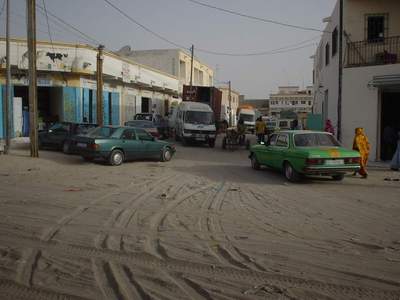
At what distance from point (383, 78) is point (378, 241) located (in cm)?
1215

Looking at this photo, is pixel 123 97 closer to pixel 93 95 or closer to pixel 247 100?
pixel 93 95

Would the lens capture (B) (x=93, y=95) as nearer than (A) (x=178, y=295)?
No

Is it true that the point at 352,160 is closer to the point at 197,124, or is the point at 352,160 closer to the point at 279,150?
the point at 279,150

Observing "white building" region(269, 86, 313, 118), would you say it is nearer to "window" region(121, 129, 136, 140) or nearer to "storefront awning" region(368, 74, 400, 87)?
"storefront awning" region(368, 74, 400, 87)

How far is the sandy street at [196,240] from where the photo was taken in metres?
4.32

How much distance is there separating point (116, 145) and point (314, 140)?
22.5ft

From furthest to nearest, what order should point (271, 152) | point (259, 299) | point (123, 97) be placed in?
1. point (123, 97)
2. point (271, 152)
3. point (259, 299)

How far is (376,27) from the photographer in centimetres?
1933

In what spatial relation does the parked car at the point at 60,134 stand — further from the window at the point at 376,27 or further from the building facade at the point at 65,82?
the window at the point at 376,27

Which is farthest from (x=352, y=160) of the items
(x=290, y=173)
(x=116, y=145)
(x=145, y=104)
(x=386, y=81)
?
(x=145, y=104)

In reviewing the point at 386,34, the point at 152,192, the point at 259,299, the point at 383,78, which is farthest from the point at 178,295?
the point at 386,34

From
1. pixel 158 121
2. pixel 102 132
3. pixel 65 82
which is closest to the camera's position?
pixel 102 132

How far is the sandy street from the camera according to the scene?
4.32 m

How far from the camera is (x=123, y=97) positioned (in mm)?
35594
